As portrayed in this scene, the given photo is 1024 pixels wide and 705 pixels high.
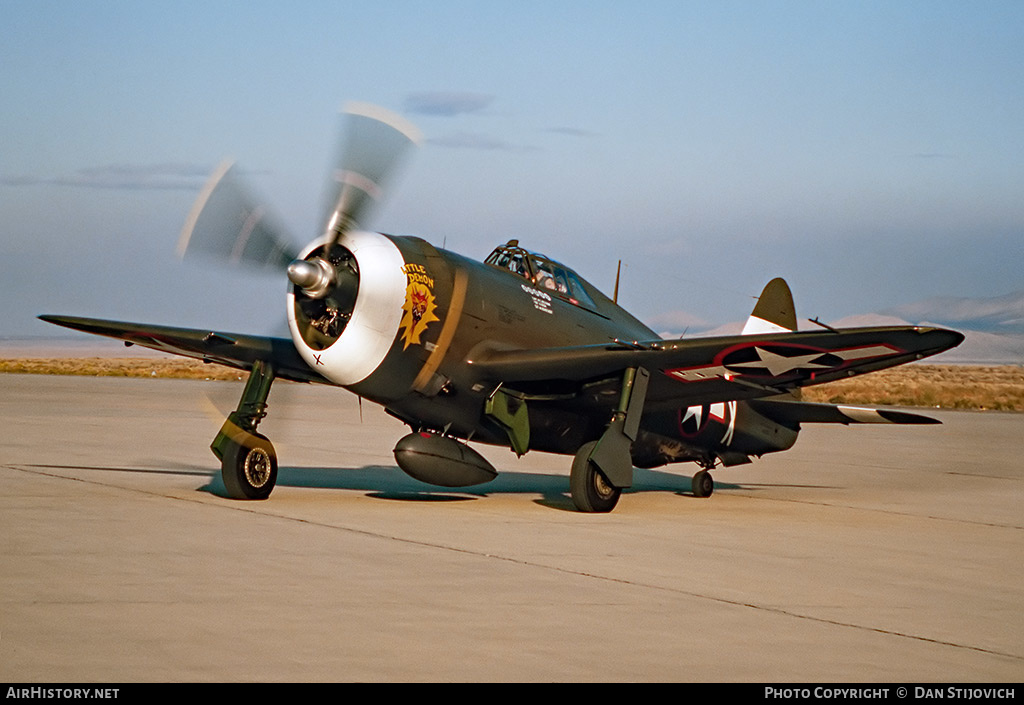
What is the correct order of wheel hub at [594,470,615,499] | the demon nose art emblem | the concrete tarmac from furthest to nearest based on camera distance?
wheel hub at [594,470,615,499] < the demon nose art emblem < the concrete tarmac

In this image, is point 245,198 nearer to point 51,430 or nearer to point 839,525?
point 839,525

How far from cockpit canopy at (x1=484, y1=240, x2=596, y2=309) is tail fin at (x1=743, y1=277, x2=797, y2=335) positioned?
2.95 metres

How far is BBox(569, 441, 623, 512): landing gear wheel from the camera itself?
12258 mm

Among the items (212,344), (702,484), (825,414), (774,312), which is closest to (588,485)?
(702,484)

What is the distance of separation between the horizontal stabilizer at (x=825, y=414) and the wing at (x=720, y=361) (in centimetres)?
195

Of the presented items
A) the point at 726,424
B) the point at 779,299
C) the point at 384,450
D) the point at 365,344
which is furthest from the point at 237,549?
the point at 384,450

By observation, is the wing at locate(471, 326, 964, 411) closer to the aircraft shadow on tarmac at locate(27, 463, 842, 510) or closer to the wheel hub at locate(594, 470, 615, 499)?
the wheel hub at locate(594, 470, 615, 499)

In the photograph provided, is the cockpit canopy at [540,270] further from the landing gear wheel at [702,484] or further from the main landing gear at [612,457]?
the landing gear wheel at [702,484]

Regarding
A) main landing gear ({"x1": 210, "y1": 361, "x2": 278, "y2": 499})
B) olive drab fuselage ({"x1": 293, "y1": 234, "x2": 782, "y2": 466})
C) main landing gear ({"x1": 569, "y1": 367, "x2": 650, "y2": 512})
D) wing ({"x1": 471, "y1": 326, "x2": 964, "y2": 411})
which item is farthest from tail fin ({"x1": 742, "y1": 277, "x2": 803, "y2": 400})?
main landing gear ({"x1": 210, "y1": 361, "x2": 278, "y2": 499})

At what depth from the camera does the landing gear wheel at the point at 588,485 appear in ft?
40.2

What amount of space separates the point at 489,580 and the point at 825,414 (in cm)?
802

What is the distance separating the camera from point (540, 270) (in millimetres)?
13609
